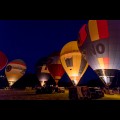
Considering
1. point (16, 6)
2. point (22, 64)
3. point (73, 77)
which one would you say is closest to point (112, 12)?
point (16, 6)

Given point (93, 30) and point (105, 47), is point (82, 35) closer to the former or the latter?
point (93, 30)

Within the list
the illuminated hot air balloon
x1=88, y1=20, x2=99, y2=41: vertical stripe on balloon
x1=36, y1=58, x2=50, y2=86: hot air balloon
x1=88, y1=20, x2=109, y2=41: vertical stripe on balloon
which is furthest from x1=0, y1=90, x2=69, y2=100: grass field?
x1=36, y1=58, x2=50, y2=86: hot air balloon

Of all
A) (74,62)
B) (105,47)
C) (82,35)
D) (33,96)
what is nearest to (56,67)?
(74,62)

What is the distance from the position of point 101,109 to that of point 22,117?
110 inches

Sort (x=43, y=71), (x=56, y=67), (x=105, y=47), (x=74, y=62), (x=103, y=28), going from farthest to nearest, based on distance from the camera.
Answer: (x=43, y=71), (x=56, y=67), (x=74, y=62), (x=103, y=28), (x=105, y=47)

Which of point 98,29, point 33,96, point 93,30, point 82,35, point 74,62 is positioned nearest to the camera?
point 98,29

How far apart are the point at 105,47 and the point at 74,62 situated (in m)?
4.33

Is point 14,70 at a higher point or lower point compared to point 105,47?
lower

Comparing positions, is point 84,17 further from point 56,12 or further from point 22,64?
point 22,64

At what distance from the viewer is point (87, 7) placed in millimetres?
8203

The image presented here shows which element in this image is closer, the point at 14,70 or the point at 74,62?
the point at 74,62

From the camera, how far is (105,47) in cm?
1371

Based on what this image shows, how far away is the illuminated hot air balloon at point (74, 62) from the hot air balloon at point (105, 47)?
9.69ft

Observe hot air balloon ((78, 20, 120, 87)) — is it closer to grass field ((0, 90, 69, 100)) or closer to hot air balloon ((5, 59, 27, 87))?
grass field ((0, 90, 69, 100))
